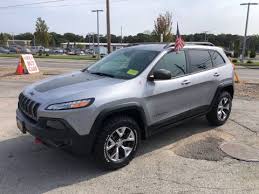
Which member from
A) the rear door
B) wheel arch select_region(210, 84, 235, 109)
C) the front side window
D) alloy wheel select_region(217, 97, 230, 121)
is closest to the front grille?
the front side window

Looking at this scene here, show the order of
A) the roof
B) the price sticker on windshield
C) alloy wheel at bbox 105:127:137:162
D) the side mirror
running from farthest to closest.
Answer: the price sticker on windshield
the roof
the side mirror
alloy wheel at bbox 105:127:137:162

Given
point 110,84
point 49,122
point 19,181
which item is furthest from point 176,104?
point 19,181

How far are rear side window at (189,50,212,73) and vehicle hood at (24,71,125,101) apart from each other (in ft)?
5.36

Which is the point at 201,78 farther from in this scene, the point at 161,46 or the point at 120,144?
the point at 120,144

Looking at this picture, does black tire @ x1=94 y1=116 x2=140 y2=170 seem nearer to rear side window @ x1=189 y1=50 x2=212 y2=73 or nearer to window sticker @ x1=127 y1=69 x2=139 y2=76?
window sticker @ x1=127 y1=69 x2=139 y2=76

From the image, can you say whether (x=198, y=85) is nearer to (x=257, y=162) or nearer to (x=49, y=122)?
(x=257, y=162)

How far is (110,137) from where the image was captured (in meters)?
4.11

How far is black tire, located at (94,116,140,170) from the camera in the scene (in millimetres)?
3990

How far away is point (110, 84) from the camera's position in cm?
424

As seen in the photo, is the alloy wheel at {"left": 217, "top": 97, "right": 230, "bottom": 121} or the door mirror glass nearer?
the door mirror glass

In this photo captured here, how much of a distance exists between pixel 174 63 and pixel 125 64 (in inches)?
31.4

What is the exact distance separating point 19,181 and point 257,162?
10.8 feet

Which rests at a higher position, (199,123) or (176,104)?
(176,104)

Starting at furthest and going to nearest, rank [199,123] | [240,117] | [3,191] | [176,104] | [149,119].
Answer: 1. [240,117]
2. [199,123]
3. [176,104]
4. [149,119]
5. [3,191]
